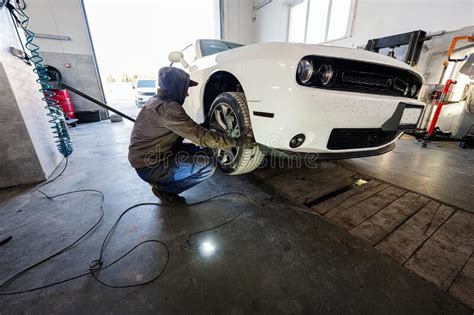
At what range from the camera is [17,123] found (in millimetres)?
1875

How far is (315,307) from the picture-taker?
864mm

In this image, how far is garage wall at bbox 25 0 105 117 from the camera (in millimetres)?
4977

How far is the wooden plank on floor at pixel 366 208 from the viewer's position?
142 centimetres

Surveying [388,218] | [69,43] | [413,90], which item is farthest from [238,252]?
[69,43]

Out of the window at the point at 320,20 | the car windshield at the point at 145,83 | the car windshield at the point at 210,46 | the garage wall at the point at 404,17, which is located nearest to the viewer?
the car windshield at the point at 210,46

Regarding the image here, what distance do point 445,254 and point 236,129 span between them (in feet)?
4.88

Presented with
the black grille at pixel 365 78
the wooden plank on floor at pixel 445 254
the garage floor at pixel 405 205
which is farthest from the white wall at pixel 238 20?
the wooden plank on floor at pixel 445 254

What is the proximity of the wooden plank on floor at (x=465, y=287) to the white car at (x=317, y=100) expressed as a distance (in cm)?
79

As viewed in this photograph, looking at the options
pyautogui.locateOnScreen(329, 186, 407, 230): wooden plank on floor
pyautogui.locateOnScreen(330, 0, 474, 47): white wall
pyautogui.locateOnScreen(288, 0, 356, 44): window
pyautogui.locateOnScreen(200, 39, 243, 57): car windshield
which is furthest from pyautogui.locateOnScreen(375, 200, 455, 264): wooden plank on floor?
pyautogui.locateOnScreen(288, 0, 356, 44): window

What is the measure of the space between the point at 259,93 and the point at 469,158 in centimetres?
380

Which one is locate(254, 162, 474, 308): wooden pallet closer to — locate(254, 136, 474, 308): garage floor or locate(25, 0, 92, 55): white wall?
locate(254, 136, 474, 308): garage floor

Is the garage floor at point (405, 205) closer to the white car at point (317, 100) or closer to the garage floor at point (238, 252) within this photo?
the garage floor at point (238, 252)

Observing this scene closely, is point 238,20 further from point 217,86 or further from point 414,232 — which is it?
point 414,232

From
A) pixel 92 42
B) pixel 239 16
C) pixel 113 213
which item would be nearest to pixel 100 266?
pixel 113 213
